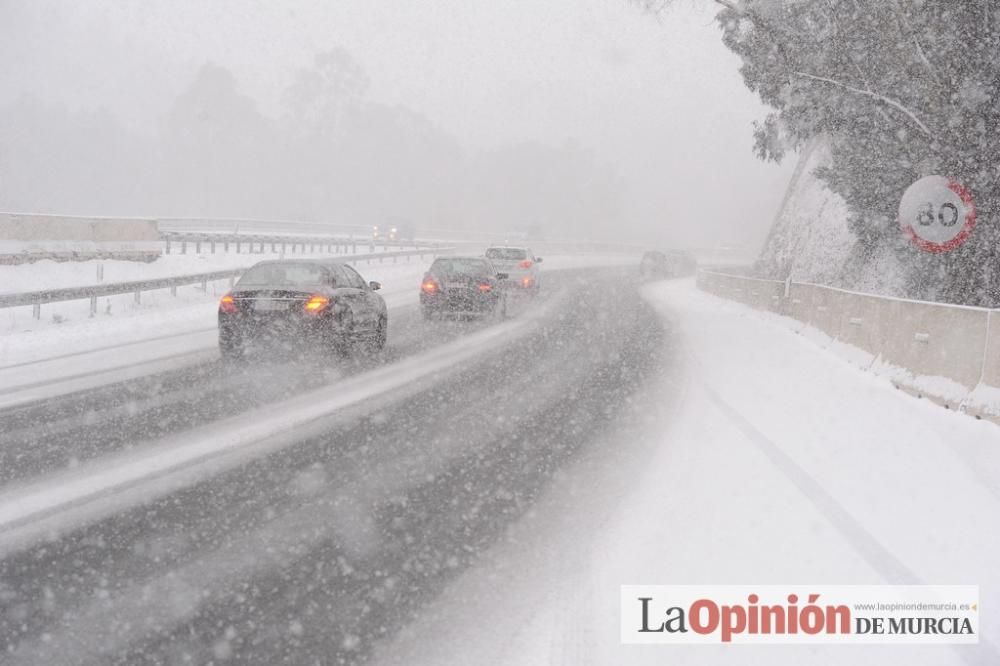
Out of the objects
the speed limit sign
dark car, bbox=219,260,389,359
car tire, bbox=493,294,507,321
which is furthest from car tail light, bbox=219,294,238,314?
the speed limit sign

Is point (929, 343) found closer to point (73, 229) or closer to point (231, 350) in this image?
point (231, 350)

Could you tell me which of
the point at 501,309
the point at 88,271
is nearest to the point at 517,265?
the point at 501,309

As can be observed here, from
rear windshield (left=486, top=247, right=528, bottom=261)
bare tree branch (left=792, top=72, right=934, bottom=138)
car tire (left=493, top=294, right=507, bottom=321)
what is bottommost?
car tire (left=493, top=294, right=507, bottom=321)

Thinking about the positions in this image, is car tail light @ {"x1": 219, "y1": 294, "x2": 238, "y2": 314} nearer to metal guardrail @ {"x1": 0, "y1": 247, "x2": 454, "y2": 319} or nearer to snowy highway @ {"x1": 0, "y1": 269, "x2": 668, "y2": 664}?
snowy highway @ {"x1": 0, "y1": 269, "x2": 668, "y2": 664}

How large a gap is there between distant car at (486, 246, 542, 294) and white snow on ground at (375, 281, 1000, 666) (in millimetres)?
18758

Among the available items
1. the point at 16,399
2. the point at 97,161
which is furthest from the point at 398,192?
the point at 16,399

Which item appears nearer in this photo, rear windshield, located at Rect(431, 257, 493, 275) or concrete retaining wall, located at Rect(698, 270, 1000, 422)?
concrete retaining wall, located at Rect(698, 270, 1000, 422)

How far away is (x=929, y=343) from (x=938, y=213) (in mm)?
5731

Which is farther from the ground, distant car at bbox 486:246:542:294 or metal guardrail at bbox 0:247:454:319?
distant car at bbox 486:246:542:294

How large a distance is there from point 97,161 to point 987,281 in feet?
314

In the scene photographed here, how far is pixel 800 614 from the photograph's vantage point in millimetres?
4879

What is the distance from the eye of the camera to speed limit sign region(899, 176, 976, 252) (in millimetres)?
16359

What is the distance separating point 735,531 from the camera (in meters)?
6.12

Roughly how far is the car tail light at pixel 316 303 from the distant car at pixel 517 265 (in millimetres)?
16523
